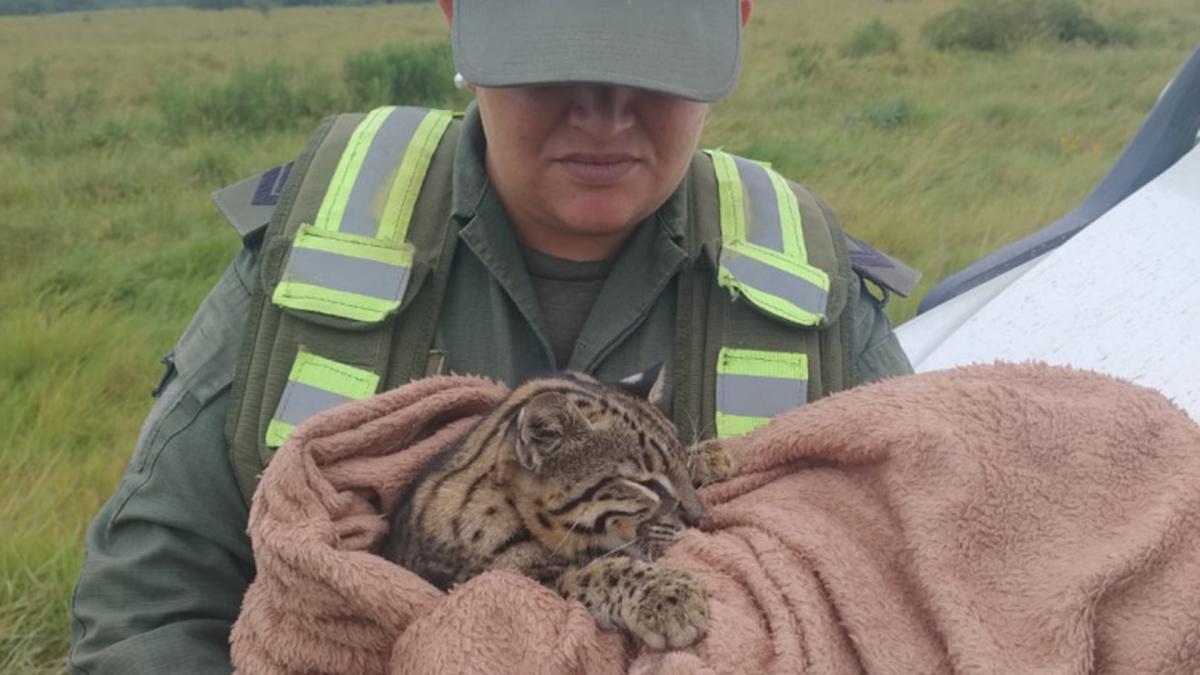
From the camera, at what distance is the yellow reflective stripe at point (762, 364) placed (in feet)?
8.66

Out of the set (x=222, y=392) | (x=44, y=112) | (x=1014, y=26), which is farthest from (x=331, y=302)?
(x=1014, y=26)

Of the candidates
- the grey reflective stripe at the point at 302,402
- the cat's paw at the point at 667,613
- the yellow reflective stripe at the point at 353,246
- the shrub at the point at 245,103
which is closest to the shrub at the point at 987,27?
the shrub at the point at 245,103

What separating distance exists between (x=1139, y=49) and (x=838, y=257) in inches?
650

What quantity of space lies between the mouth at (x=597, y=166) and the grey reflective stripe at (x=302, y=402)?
0.69 meters

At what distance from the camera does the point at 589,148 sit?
254 cm

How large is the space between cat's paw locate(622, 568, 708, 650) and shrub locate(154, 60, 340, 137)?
1104 centimetres

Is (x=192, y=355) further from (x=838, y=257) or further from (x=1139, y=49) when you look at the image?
(x=1139, y=49)

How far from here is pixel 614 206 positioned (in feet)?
8.57

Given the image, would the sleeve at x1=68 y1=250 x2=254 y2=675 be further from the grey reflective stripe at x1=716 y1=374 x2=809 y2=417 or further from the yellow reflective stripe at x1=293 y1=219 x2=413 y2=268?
the grey reflective stripe at x1=716 y1=374 x2=809 y2=417

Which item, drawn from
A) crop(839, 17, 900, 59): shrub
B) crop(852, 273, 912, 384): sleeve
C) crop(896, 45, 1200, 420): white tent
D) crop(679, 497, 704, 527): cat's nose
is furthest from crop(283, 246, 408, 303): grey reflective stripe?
crop(839, 17, 900, 59): shrub

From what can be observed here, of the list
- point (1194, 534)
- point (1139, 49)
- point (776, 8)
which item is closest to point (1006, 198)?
point (1194, 534)

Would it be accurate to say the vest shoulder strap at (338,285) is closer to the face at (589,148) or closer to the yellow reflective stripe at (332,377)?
the yellow reflective stripe at (332,377)

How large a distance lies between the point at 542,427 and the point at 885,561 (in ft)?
2.32

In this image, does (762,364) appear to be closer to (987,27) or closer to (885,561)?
(885,561)
